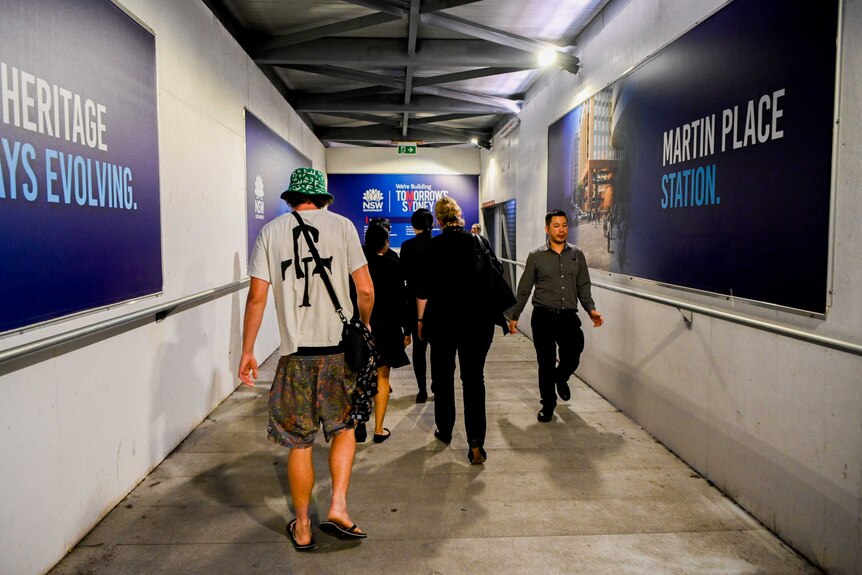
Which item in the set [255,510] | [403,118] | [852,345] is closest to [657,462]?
[852,345]

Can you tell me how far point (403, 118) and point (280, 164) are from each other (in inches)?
131

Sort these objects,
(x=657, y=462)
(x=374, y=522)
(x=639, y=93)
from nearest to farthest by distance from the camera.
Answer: (x=374, y=522), (x=657, y=462), (x=639, y=93)

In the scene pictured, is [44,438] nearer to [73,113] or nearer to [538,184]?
[73,113]

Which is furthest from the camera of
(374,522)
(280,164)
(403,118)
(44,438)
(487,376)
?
(403,118)

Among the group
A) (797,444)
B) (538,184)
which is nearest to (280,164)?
(538,184)

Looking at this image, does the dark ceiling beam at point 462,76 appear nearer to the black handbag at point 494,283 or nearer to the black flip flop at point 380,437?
the black handbag at point 494,283

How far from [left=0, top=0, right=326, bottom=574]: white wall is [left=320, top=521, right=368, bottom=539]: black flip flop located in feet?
3.56

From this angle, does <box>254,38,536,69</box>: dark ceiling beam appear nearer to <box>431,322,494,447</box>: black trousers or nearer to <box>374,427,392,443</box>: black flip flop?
<box>431,322,494,447</box>: black trousers

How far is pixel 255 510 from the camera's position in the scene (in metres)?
3.04

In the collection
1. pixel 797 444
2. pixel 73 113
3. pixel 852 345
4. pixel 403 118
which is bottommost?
pixel 797 444

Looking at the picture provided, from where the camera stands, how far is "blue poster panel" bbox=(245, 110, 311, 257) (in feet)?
19.6

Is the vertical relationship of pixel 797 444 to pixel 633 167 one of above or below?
below

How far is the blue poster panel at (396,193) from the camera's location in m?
13.5

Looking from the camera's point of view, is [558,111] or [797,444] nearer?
[797,444]
